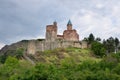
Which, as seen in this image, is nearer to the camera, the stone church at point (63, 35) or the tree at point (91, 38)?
the stone church at point (63, 35)

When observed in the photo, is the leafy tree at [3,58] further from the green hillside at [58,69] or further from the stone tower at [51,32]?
the stone tower at [51,32]

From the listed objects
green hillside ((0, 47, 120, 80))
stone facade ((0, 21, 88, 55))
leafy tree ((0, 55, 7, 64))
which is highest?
stone facade ((0, 21, 88, 55))

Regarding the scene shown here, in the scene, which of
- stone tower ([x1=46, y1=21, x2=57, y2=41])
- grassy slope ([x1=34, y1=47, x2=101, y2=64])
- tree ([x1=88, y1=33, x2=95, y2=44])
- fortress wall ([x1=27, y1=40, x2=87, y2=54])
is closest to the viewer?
grassy slope ([x1=34, y1=47, x2=101, y2=64])

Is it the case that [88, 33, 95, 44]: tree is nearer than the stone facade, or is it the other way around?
the stone facade

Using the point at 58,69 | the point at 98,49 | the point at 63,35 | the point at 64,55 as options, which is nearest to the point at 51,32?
the point at 63,35

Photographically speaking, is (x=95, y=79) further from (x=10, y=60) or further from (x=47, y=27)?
(x=47, y=27)

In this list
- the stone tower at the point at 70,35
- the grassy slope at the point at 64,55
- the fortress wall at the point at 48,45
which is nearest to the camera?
the grassy slope at the point at 64,55

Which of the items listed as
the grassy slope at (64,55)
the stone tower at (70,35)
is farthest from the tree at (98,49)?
the stone tower at (70,35)

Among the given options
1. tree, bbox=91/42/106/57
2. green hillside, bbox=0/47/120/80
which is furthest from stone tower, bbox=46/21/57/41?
green hillside, bbox=0/47/120/80

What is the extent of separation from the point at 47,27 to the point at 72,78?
65.2 m

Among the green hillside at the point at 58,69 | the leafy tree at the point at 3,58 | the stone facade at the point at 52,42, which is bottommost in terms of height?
the green hillside at the point at 58,69

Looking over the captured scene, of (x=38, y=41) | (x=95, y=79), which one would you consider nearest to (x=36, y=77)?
(x=95, y=79)

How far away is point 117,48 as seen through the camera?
463 feet

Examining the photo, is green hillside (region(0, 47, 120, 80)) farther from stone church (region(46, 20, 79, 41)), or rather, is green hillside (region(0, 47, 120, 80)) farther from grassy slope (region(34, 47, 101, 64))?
stone church (region(46, 20, 79, 41))
